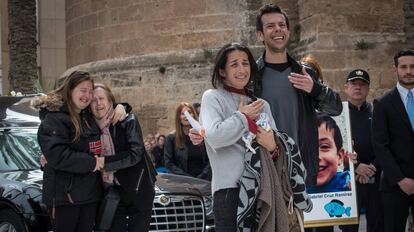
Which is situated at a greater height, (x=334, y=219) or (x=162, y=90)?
(x=162, y=90)

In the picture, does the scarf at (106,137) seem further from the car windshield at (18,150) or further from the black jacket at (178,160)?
the black jacket at (178,160)

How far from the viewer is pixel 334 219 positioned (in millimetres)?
7031

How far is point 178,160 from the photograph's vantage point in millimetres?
8250

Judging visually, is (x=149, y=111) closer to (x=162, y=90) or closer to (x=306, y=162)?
(x=162, y=90)

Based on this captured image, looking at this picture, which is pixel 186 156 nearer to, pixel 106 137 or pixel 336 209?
pixel 336 209

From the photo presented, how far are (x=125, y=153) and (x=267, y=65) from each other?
1621 mm

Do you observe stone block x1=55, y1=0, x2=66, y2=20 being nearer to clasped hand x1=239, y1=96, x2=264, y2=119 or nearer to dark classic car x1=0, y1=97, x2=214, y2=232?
dark classic car x1=0, y1=97, x2=214, y2=232

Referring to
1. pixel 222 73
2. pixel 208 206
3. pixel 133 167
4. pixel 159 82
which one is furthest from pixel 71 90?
pixel 159 82

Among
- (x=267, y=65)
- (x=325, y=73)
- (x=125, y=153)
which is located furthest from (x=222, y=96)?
(x=325, y=73)

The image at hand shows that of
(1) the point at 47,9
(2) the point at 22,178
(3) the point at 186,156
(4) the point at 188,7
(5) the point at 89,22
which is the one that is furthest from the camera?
(1) the point at 47,9

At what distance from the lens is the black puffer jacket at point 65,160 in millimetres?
5395

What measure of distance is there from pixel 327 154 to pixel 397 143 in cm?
95

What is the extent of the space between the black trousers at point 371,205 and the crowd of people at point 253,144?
1 centimetres

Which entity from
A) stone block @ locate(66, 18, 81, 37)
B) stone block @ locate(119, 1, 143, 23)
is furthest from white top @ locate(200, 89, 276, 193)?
stone block @ locate(66, 18, 81, 37)
